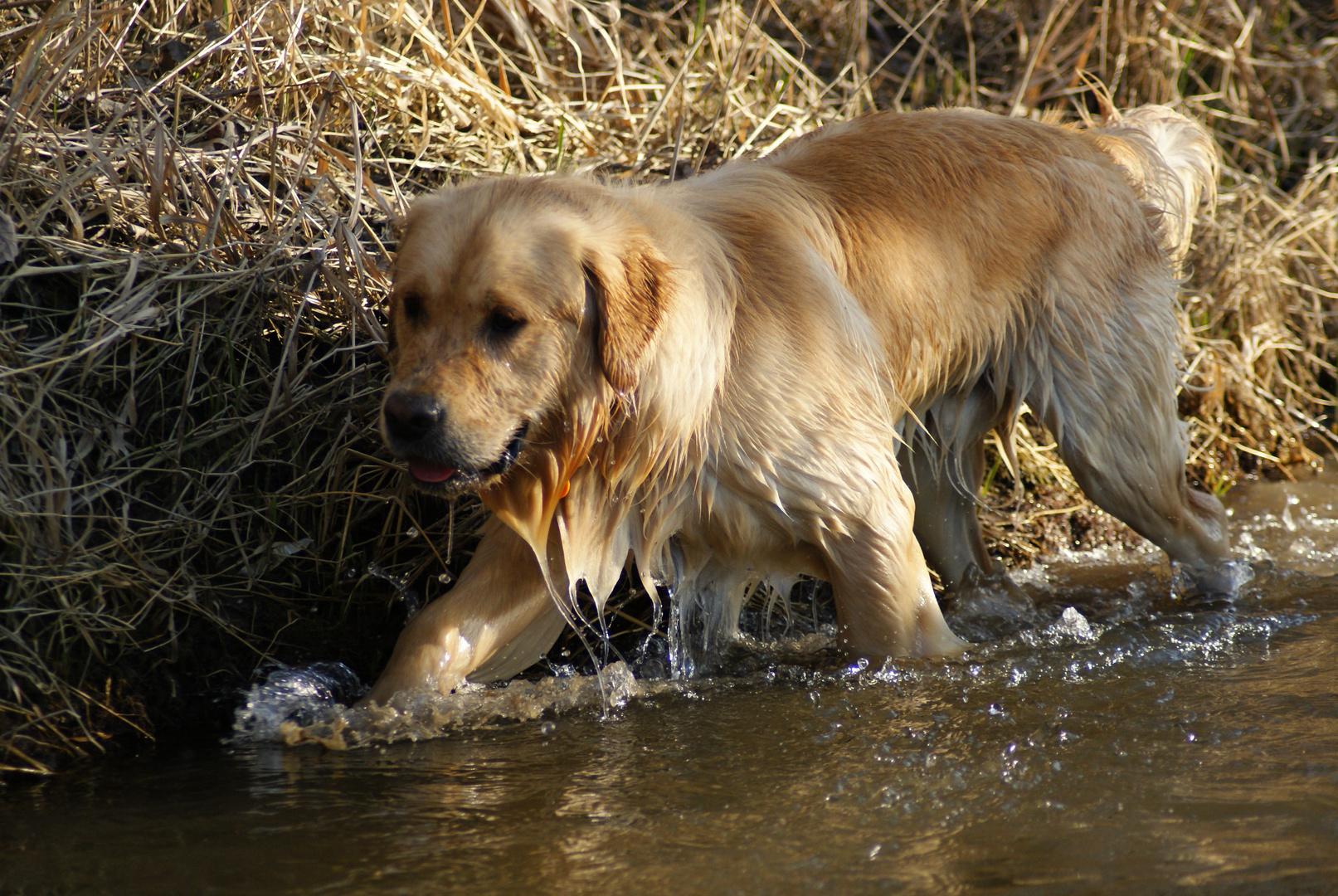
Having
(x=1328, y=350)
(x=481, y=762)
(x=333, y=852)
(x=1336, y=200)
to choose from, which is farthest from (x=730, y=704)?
(x=1336, y=200)

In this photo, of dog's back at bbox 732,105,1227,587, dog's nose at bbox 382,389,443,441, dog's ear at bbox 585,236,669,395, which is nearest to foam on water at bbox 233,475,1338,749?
dog's back at bbox 732,105,1227,587

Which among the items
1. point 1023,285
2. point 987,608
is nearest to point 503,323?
point 1023,285

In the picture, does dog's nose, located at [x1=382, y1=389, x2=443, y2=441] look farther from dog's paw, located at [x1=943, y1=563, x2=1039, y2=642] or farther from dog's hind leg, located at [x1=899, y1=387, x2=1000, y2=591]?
dog's paw, located at [x1=943, y1=563, x2=1039, y2=642]

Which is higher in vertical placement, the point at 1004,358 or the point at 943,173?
the point at 943,173

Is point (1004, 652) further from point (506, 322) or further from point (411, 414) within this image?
point (411, 414)

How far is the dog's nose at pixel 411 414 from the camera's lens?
2.96 meters

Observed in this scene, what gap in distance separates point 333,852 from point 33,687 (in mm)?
1144

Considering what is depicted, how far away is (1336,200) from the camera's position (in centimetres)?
642

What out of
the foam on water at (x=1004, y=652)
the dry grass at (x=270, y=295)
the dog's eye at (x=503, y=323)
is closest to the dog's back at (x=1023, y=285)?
the foam on water at (x=1004, y=652)

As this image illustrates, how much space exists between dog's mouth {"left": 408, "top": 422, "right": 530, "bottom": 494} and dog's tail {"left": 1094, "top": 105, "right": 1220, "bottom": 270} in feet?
8.27

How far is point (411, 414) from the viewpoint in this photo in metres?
2.96

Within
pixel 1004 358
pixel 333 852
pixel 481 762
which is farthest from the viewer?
pixel 1004 358

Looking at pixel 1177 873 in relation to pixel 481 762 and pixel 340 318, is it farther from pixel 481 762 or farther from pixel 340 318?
pixel 340 318

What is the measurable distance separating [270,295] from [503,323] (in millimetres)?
1403
